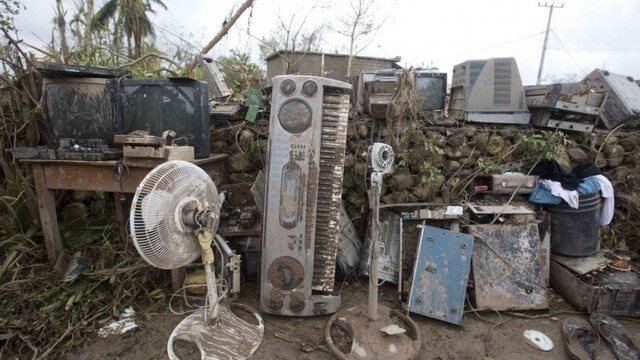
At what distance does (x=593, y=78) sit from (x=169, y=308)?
479 cm

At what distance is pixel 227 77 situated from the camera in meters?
4.55

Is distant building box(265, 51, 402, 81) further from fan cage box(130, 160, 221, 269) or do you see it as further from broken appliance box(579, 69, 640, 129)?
fan cage box(130, 160, 221, 269)

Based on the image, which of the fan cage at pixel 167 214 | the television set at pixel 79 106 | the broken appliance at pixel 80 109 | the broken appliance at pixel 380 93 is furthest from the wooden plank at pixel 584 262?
the television set at pixel 79 106

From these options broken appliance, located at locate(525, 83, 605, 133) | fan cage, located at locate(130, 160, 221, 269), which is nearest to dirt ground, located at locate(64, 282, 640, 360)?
fan cage, located at locate(130, 160, 221, 269)

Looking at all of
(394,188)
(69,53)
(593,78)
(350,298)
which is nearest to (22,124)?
(69,53)

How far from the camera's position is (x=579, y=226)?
2.71 m

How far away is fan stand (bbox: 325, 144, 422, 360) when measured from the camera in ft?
6.27

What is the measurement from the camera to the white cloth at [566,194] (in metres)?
2.68

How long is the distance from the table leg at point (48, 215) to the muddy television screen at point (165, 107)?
0.68 meters

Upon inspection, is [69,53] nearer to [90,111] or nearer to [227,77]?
[90,111]

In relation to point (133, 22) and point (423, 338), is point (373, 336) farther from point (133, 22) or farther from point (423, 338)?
point (133, 22)

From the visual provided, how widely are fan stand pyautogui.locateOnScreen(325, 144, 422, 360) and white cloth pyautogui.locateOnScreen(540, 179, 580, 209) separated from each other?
179cm

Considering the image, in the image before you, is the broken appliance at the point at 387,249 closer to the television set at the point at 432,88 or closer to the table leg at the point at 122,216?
the television set at the point at 432,88

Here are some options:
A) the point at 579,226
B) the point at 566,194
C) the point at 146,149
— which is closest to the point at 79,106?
the point at 146,149
